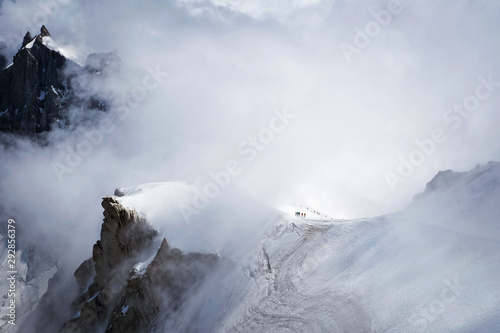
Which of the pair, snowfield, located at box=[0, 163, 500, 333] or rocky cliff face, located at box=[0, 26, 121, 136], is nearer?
snowfield, located at box=[0, 163, 500, 333]

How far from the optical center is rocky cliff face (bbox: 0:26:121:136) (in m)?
126

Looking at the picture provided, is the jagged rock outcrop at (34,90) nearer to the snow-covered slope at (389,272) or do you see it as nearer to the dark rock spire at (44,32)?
the dark rock spire at (44,32)

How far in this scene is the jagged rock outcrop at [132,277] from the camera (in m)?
29.0

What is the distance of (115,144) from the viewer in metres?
130

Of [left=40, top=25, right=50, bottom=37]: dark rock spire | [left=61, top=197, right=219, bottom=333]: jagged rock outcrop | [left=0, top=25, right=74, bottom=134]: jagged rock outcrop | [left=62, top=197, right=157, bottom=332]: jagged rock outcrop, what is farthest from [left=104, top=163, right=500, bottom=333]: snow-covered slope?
[left=40, top=25, right=50, bottom=37]: dark rock spire

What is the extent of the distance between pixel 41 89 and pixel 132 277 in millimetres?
132469

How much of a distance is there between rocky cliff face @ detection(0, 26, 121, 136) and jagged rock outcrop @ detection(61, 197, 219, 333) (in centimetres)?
11265

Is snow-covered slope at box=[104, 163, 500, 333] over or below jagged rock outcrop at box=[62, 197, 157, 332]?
below

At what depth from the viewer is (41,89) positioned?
427 ft

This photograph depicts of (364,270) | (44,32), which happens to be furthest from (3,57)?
(364,270)

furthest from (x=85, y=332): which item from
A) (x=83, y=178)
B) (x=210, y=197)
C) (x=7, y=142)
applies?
(x=7, y=142)

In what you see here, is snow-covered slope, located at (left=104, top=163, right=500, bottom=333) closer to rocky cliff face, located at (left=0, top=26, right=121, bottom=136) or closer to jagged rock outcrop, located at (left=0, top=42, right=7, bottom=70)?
rocky cliff face, located at (left=0, top=26, right=121, bottom=136)

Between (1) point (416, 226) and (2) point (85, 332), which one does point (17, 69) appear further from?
(1) point (416, 226)

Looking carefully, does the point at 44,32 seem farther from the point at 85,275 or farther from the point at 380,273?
the point at 380,273
